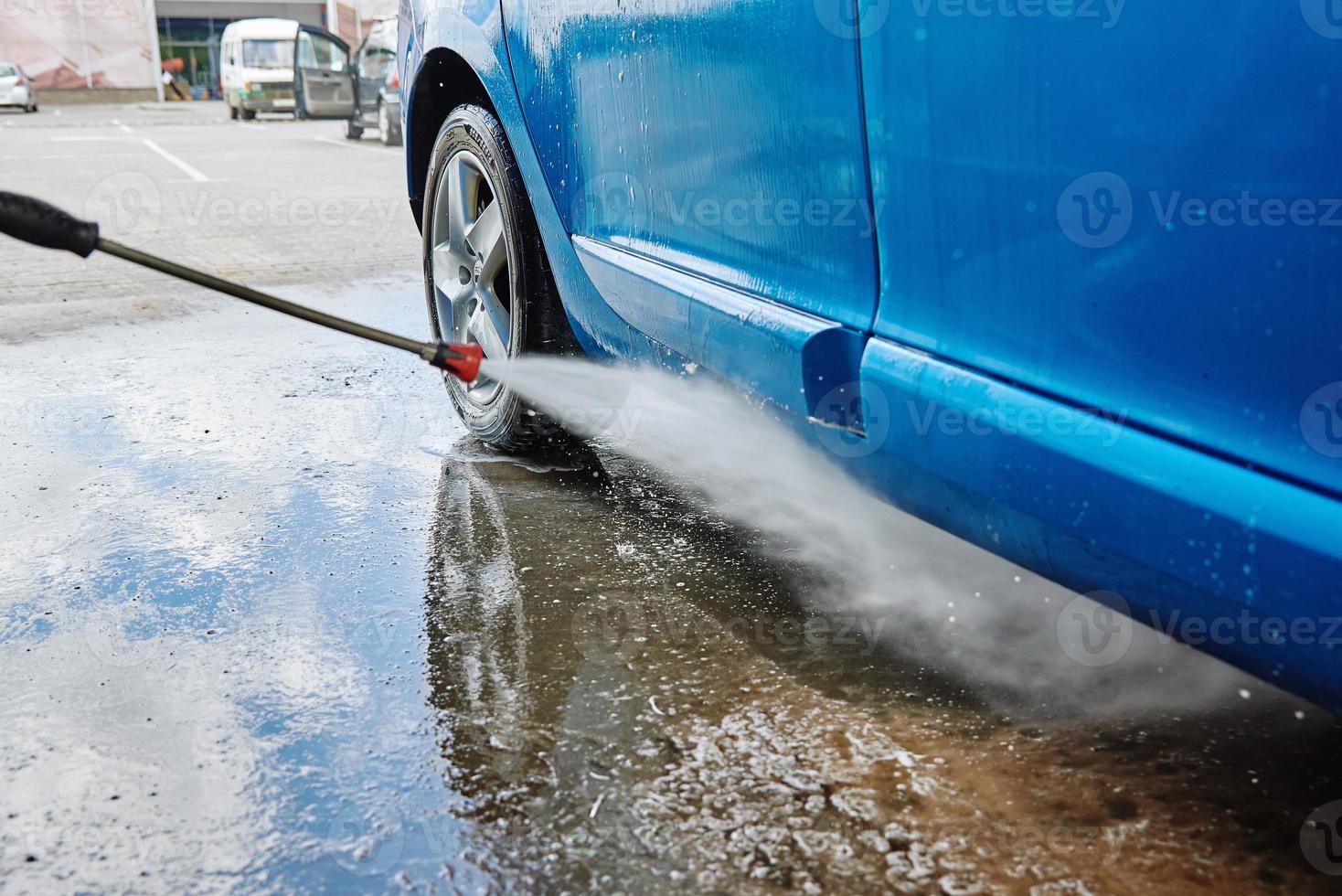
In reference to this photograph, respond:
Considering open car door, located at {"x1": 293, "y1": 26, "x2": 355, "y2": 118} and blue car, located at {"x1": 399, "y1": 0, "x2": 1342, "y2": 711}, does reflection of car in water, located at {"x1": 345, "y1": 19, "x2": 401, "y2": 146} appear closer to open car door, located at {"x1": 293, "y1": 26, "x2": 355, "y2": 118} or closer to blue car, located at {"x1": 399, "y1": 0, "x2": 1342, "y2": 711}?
open car door, located at {"x1": 293, "y1": 26, "x2": 355, "y2": 118}

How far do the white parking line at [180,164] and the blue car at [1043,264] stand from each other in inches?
454

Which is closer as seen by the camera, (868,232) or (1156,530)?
(1156,530)

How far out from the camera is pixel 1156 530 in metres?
1.46

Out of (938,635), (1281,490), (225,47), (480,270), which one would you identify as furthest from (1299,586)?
(225,47)

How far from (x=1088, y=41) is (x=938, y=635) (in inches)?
50.9

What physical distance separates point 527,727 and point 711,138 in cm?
104

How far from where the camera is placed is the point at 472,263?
3.50 metres

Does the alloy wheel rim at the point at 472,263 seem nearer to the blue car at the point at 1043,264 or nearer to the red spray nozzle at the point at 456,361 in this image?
the red spray nozzle at the point at 456,361

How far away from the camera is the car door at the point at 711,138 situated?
1.90 m

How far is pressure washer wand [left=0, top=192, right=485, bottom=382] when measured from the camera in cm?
213

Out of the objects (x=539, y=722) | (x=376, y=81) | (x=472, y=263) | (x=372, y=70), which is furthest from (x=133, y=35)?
(x=539, y=722)

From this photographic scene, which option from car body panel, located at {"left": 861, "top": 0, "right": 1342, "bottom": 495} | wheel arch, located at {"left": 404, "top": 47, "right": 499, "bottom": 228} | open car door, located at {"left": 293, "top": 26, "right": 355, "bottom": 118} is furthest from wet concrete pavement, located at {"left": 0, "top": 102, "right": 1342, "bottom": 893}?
open car door, located at {"left": 293, "top": 26, "right": 355, "bottom": 118}

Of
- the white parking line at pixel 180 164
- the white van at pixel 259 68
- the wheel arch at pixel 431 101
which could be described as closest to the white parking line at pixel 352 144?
the white parking line at pixel 180 164

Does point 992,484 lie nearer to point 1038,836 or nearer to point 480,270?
point 1038,836
